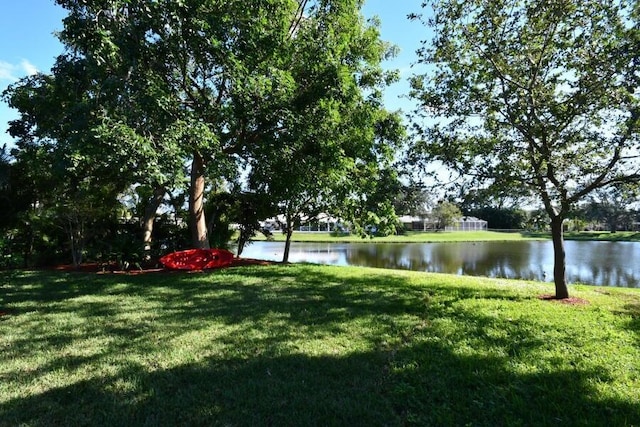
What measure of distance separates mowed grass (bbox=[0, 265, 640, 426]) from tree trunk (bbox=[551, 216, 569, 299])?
1.56 feet

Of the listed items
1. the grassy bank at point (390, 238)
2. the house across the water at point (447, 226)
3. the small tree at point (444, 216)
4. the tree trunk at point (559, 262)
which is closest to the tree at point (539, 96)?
the tree trunk at point (559, 262)

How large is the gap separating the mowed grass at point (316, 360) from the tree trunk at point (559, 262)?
475 millimetres

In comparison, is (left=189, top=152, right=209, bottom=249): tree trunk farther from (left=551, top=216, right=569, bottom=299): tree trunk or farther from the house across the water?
the house across the water

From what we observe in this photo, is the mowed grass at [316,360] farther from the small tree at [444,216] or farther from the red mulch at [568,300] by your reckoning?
the small tree at [444,216]

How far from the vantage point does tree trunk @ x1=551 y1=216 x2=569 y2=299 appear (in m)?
7.51

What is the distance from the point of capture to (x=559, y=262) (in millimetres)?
7668

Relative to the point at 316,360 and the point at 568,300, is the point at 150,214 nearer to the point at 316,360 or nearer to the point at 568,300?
the point at 316,360

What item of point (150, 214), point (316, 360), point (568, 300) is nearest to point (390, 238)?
point (150, 214)

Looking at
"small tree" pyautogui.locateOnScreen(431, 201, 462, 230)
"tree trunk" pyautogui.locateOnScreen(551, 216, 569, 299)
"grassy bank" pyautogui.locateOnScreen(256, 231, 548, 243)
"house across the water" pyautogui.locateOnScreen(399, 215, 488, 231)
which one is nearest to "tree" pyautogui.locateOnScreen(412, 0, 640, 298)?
"tree trunk" pyautogui.locateOnScreen(551, 216, 569, 299)

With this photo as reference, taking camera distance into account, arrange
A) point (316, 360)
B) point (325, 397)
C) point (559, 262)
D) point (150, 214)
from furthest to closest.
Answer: point (150, 214), point (559, 262), point (316, 360), point (325, 397)

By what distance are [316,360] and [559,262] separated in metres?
5.71

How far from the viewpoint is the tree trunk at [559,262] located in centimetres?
751

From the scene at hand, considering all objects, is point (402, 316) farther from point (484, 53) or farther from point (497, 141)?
point (484, 53)

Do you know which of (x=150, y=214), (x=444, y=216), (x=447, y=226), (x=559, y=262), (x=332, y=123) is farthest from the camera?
(x=447, y=226)
